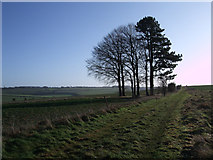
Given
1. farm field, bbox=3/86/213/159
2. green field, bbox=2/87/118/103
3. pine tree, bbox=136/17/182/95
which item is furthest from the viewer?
green field, bbox=2/87/118/103

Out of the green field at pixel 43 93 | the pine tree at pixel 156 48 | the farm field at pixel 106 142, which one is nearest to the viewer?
the farm field at pixel 106 142

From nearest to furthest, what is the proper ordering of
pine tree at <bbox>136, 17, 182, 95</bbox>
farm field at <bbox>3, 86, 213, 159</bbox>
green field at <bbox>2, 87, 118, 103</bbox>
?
farm field at <bbox>3, 86, 213, 159</bbox>
pine tree at <bbox>136, 17, 182, 95</bbox>
green field at <bbox>2, 87, 118, 103</bbox>

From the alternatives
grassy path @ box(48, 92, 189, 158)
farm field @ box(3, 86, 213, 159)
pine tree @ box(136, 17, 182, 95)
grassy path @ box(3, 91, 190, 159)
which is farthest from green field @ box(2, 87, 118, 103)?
grassy path @ box(48, 92, 189, 158)

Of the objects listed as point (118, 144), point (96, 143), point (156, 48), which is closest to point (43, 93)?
point (156, 48)

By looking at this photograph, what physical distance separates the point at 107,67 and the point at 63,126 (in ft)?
96.4

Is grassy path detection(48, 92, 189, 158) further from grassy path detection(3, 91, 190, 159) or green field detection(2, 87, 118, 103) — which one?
green field detection(2, 87, 118, 103)

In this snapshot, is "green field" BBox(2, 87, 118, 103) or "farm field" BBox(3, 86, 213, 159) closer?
"farm field" BBox(3, 86, 213, 159)

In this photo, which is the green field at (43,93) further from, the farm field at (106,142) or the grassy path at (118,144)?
the grassy path at (118,144)

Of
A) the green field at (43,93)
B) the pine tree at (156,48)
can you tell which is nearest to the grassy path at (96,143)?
the pine tree at (156,48)

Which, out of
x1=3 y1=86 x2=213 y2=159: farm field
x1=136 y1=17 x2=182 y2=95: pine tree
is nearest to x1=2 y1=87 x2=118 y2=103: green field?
x1=136 y1=17 x2=182 y2=95: pine tree

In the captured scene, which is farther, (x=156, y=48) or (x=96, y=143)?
(x=156, y=48)

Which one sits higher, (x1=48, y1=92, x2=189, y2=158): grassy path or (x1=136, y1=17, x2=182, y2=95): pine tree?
(x1=136, y1=17, x2=182, y2=95): pine tree

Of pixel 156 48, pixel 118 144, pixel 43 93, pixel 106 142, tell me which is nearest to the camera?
pixel 118 144

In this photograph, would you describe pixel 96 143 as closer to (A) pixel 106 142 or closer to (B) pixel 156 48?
(A) pixel 106 142
